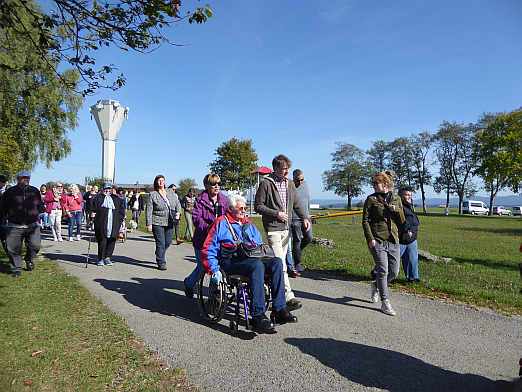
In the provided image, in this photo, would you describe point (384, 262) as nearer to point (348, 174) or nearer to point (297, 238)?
point (297, 238)

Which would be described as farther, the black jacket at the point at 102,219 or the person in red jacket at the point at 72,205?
the person in red jacket at the point at 72,205

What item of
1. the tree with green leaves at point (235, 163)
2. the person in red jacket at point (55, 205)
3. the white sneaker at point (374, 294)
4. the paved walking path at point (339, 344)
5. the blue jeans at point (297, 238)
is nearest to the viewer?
the paved walking path at point (339, 344)

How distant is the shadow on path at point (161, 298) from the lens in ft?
16.1

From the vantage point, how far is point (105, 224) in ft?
29.6

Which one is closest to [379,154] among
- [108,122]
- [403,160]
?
[403,160]

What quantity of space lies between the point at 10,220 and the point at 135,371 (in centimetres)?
575

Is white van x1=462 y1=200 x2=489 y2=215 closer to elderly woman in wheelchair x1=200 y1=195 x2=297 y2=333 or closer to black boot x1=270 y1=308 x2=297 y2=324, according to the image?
black boot x1=270 y1=308 x2=297 y2=324

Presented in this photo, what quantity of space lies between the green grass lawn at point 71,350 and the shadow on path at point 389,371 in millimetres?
1464

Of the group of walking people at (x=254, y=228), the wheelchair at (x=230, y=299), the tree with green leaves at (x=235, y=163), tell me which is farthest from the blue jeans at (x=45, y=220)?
the tree with green leaves at (x=235, y=163)

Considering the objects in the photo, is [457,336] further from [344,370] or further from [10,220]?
[10,220]

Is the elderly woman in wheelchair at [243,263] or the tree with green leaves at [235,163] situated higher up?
the tree with green leaves at [235,163]

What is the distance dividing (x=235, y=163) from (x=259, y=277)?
5595cm

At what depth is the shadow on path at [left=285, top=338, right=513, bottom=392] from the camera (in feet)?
10.2

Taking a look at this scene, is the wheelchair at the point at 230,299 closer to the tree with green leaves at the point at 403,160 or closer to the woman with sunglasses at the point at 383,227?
the woman with sunglasses at the point at 383,227
